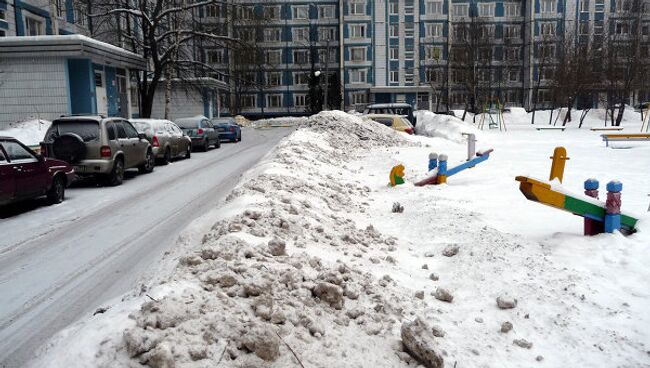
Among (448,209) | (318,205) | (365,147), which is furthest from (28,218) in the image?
(365,147)

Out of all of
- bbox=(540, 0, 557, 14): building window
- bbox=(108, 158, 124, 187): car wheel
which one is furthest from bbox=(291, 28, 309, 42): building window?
bbox=(108, 158, 124, 187): car wheel

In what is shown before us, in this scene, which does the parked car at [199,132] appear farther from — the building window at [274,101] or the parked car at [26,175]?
the building window at [274,101]

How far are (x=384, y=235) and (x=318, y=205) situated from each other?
1.23 m

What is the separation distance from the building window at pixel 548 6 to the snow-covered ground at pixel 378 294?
70.4 m

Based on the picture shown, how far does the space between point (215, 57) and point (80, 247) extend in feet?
220

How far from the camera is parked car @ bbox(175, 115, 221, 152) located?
77.6 feet

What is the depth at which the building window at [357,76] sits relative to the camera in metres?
69.4

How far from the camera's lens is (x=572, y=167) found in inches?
555

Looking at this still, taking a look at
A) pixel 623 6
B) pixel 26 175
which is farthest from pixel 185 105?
pixel 623 6

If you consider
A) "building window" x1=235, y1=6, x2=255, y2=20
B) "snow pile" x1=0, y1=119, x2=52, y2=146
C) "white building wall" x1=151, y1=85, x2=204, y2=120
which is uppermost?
"building window" x1=235, y1=6, x2=255, y2=20

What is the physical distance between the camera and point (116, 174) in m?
13.5

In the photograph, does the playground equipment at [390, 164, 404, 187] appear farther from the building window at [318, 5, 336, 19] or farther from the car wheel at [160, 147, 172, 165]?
the building window at [318, 5, 336, 19]

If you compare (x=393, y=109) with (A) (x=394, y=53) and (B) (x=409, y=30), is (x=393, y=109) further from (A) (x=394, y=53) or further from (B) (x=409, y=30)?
(B) (x=409, y=30)

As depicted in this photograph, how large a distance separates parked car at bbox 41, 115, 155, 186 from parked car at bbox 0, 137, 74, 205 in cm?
153
